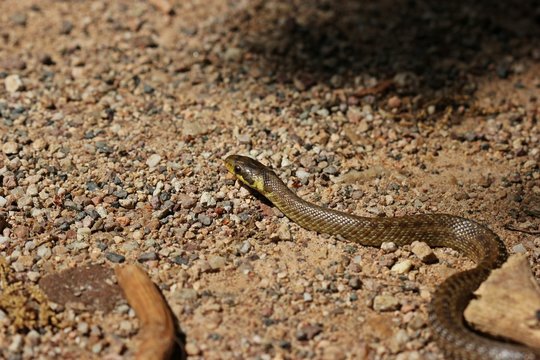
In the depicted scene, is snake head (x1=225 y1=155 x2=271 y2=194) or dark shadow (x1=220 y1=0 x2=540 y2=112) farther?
dark shadow (x1=220 y1=0 x2=540 y2=112)

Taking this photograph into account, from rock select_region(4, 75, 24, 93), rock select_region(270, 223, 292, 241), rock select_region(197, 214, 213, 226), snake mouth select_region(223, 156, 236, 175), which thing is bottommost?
rock select_region(270, 223, 292, 241)

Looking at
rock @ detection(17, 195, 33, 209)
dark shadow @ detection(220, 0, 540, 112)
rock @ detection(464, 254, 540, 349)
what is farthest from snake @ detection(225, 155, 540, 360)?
dark shadow @ detection(220, 0, 540, 112)

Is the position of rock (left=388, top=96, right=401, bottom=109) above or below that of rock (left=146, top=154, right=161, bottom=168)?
above

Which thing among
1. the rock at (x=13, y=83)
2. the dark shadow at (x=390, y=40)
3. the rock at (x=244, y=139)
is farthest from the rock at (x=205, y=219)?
the rock at (x=13, y=83)

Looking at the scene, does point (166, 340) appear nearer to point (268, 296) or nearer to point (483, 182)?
point (268, 296)

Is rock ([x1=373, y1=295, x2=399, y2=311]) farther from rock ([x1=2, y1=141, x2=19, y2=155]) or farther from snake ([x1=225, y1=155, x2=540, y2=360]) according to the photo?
rock ([x1=2, y1=141, x2=19, y2=155])

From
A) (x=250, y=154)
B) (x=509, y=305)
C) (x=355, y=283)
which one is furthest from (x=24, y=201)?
(x=509, y=305)

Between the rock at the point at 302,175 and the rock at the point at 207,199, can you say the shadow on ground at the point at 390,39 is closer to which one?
the rock at the point at 302,175
